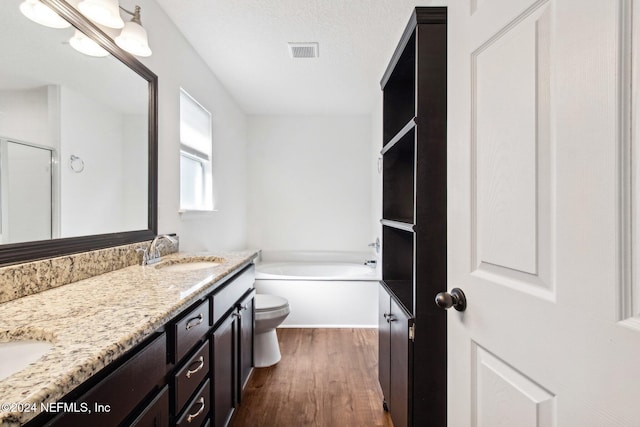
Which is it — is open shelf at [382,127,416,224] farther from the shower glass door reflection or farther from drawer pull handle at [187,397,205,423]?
the shower glass door reflection

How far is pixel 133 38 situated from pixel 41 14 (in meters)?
0.36

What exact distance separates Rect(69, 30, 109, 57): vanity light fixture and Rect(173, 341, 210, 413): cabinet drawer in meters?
1.30

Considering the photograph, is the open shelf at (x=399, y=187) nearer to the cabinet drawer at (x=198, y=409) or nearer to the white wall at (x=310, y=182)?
the cabinet drawer at (x=198, y=409)

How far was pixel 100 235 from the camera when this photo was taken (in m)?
1.31

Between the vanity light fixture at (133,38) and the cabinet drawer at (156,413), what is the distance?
4.75 ft

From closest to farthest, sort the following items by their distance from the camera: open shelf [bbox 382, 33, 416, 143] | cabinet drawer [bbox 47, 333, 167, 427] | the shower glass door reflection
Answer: cabinet drawer [bbox 47, 333, 167, 427], the shower glass door reflection, open shelf [bbox 382, 33, 416, 143]

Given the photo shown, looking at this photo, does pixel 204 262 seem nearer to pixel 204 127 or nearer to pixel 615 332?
pixel 204 127

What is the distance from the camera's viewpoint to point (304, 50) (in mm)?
2268

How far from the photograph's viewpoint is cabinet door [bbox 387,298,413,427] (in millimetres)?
1245

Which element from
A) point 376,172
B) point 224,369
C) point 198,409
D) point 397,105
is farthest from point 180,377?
point 376,172

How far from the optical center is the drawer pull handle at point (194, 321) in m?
1.00

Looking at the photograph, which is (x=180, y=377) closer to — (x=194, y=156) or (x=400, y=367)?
(x=400, y=367)

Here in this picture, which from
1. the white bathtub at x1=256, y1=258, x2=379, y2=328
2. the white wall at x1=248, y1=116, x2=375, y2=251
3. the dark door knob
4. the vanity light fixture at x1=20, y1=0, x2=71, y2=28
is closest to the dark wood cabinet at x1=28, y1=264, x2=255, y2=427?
the dark door knob

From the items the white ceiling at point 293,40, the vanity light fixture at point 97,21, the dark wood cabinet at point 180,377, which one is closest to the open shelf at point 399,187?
the white ceiling at point 293,40
